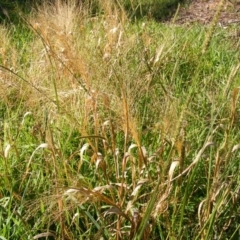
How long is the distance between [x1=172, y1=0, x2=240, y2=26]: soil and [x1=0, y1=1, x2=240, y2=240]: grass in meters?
1.28

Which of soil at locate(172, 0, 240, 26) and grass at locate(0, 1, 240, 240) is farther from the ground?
grass at locate(0, 1, 240, 240)

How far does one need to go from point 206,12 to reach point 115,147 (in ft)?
11.0

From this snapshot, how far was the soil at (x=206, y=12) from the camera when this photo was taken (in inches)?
174

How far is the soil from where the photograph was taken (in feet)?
14.5

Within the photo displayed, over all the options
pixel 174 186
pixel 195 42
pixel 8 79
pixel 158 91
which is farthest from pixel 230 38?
pixel 174 186

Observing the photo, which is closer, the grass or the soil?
the grass

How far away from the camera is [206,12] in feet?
15.5

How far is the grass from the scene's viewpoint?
1381mm

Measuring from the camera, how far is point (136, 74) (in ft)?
5.89

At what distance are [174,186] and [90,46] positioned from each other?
136 cm

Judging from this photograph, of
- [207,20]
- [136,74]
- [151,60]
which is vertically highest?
[136,74]

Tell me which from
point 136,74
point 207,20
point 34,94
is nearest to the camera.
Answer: point 136,74

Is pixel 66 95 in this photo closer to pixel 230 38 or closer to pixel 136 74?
pixel 136 74

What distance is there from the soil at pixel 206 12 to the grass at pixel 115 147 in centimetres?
128
